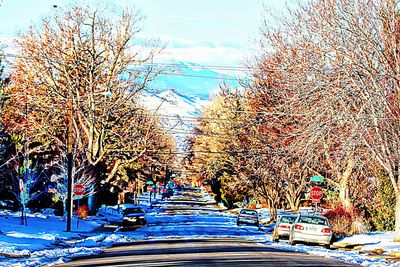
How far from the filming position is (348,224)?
128 feet

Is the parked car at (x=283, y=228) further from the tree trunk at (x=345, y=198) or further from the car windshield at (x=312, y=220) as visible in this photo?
the tree trunk at (x=345, y=198)

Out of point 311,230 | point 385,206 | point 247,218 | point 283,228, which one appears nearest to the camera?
point 311,230

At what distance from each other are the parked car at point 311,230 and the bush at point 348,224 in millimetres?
6458

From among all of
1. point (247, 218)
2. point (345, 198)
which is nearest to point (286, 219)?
point (345, 198)

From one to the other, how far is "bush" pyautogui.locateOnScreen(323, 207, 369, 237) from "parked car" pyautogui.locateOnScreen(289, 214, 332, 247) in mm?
6458

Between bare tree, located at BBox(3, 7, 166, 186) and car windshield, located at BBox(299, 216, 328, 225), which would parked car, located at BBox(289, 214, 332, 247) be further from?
bare tree, located at BBox(3, 7, 166, 186)

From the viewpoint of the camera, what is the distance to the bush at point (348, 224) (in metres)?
37.9

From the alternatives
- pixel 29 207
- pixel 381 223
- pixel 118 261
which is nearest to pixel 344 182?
pixel 381 223

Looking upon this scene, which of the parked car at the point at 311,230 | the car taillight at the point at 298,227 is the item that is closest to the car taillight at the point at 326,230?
the parked car at the point at 311,230

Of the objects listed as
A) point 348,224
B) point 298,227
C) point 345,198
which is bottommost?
point 348,224

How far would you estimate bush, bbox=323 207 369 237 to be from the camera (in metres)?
37.9

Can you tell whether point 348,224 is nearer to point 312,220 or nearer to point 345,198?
point 345,198

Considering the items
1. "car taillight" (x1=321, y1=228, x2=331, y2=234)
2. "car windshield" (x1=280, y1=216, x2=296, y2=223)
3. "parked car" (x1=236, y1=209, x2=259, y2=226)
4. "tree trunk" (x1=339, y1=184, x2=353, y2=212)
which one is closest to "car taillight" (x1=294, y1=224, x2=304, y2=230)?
"car taillight" (x1=321, y1=228, x2=331, y2=234)

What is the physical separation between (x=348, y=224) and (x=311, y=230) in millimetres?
8671
